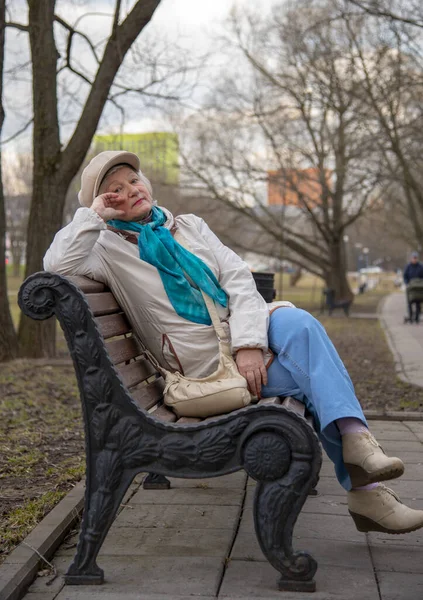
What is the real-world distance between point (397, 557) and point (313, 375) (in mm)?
785

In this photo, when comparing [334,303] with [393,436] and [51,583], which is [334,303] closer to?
[393,436]

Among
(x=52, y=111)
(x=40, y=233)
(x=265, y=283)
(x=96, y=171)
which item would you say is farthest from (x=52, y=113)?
(x=96, y=171)

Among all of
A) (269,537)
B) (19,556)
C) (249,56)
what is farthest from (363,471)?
(249,56)

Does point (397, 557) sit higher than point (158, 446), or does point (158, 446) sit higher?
point (158, 446)

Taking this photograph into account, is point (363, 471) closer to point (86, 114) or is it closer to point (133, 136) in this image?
point (86, 114)

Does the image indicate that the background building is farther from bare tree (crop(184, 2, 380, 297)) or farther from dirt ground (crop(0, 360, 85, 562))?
dirt ground (crop(0, 360, 85, 562))

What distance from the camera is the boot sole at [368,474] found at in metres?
2.99

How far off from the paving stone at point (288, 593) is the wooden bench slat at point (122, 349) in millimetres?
892

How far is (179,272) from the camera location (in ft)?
11.1

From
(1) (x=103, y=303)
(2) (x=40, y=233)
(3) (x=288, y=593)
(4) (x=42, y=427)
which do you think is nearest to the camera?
(3) (x=288, y=593)

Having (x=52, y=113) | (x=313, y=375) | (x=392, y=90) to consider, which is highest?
(x=392, y=90)

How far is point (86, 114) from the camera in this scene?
10516mm

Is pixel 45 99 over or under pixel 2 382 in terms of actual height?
over

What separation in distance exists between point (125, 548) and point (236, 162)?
2711cm
